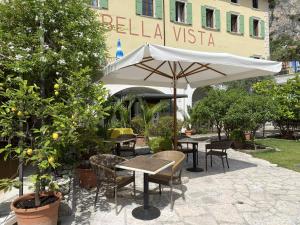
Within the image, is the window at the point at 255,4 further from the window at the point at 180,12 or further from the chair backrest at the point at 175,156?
the chair backrest at the point at 175,156

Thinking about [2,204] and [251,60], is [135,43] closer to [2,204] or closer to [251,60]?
[251,60]

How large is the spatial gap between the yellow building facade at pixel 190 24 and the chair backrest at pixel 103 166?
738 centimetres

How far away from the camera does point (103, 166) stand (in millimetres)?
4355

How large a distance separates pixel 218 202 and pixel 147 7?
493 inches

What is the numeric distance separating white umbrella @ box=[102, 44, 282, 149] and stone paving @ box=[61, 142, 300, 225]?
1.38 metres

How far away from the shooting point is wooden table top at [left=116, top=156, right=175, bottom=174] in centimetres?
392

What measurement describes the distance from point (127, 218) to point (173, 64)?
11.6ft

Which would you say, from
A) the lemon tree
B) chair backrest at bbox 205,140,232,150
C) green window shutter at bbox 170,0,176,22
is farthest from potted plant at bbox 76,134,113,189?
green window shutter at bbox 170,0,176,22

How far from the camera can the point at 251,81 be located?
56.3 ft

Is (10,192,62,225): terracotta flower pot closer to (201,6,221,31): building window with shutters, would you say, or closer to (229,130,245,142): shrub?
(229,130,245,142): shrub

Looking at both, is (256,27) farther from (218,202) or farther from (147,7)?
(218,202)

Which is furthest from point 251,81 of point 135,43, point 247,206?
point 247,206

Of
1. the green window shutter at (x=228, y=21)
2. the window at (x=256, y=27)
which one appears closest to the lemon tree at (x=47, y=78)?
the green window shutter at (x=228, y=21)

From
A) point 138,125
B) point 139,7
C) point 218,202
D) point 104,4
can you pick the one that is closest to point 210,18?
point 139,7
